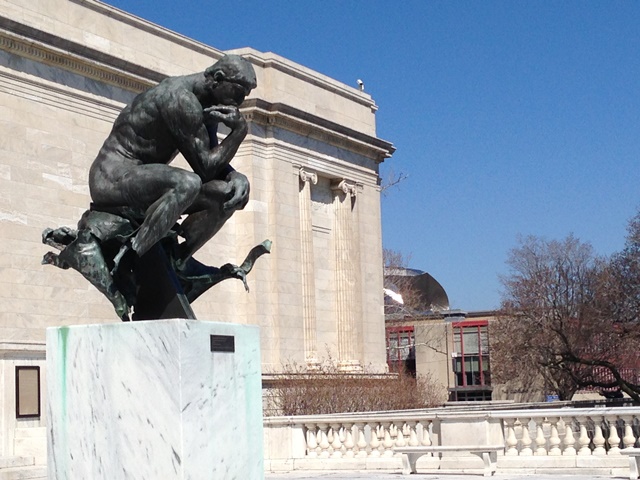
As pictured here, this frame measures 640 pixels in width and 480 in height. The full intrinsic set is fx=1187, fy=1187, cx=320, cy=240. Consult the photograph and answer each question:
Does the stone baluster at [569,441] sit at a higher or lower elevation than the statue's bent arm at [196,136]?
lower

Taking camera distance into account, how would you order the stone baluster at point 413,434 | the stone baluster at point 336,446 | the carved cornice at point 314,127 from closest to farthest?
the stone baluster at point 413,434 < the stone baluster at point 336,446 < the carved cornice at point 314,127

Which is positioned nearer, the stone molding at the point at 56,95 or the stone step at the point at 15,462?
the stone step at the point at 15,462

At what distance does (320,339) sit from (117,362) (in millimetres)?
29893

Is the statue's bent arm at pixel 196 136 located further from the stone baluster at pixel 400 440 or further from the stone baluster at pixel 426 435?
the stone baluster at pixel 426 435

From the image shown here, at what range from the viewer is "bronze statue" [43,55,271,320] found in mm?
9008

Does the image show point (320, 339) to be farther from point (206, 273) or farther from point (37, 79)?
point (206, 273)

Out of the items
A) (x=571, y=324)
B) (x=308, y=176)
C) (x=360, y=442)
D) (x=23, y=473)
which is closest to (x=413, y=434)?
(x=360, y=442)

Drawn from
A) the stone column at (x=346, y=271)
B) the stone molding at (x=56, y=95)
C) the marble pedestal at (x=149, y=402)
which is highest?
the stone molding at (x=56, y=95)

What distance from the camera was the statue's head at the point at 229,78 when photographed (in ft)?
29.8

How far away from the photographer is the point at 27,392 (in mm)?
26609

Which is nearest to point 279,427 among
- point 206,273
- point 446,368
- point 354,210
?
point 206,273

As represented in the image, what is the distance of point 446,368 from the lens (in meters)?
76.4

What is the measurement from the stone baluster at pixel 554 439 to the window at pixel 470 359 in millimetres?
56037

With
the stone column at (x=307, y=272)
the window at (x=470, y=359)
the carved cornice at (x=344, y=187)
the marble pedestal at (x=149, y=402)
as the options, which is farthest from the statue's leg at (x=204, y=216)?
the window at (x=470, y=359)
